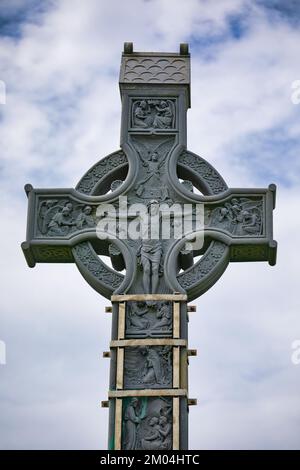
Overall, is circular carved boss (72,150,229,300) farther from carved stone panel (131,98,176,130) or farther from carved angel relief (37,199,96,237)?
carved stone panel (131,98,176,130)

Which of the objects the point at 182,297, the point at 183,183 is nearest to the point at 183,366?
the point at 182,297

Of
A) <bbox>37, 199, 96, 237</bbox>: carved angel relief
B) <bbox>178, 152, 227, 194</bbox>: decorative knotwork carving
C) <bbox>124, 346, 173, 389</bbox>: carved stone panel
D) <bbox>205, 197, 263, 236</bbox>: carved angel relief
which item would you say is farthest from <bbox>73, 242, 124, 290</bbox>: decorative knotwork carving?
<bbox>178, 152, 227, 194</bbox>: decorative knotwork carving

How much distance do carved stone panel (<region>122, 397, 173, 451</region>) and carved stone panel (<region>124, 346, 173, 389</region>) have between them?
0.54 feet

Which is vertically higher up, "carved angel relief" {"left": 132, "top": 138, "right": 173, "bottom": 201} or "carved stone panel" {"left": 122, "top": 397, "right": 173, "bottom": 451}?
"carved angel relief" {"left": 132, "top": 138, "right": 173, "bottom": 201}

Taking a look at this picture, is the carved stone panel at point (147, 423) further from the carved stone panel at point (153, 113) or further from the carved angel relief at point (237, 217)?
the carved stone panel at point (153, 113)

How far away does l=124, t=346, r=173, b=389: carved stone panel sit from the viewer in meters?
9.80

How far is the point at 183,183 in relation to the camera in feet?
35.9

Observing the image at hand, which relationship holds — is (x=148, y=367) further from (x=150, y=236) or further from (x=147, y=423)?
(x=150, y=236)

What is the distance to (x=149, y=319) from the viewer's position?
10156 mm

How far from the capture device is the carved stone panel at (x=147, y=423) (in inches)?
374

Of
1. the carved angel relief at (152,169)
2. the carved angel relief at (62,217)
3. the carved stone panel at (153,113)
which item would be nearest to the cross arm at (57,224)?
the carved angel relief at (62,217)

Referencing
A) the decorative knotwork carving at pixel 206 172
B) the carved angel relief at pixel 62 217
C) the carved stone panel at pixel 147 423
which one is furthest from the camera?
the decorative knotwork carving at pixel 206 172

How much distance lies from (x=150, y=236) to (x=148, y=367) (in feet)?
4.89

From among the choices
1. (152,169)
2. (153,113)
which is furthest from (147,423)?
(153,113)
